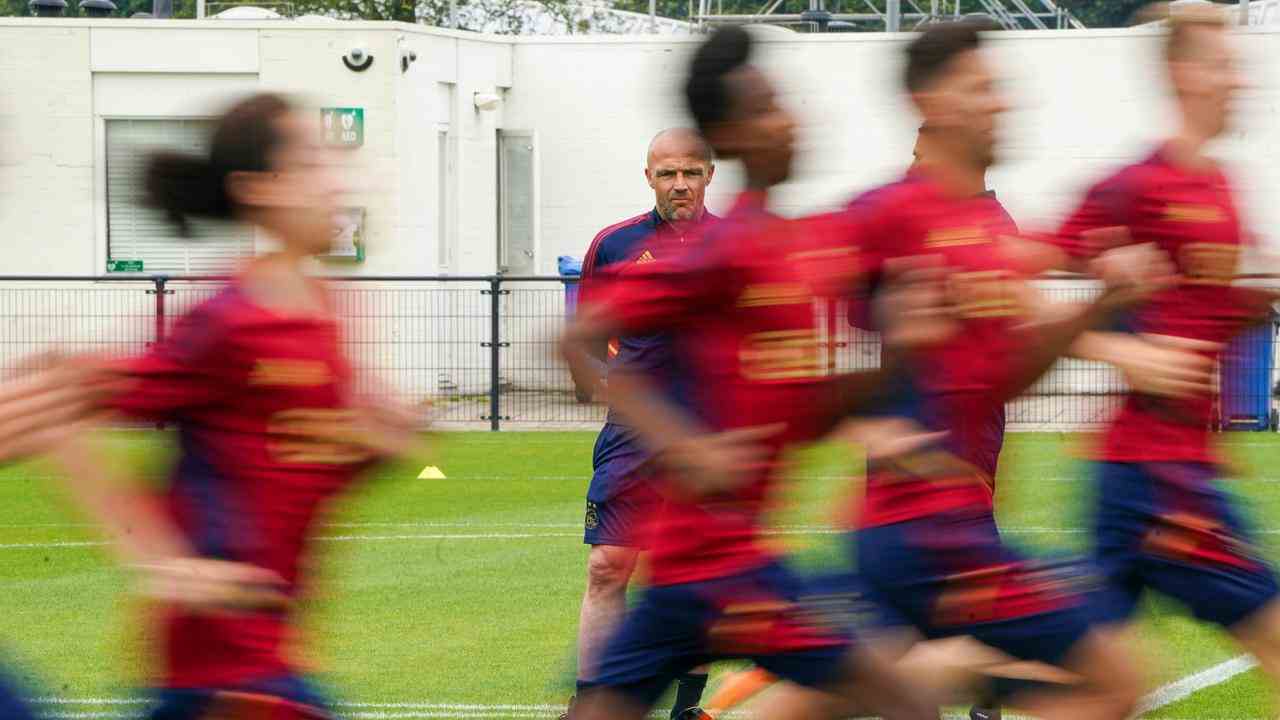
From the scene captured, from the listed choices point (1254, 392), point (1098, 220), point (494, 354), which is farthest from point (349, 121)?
point (1098, 220)

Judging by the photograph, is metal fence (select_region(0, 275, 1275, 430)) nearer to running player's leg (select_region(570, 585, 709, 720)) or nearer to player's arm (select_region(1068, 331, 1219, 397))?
player's arm (select_region(1068, 331, 1219, 397))

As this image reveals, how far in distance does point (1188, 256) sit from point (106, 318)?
18542mm

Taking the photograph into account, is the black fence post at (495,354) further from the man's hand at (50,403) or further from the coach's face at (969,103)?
the man's hand at (50,403)

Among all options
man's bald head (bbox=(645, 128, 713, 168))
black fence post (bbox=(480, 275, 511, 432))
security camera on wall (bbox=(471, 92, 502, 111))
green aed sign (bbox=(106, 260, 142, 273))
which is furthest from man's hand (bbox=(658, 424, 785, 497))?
security camera on wall (bbox=(471, 92, 502, 111))

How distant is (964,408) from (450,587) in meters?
6.64

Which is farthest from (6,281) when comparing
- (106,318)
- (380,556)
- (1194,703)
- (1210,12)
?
(1210,12)

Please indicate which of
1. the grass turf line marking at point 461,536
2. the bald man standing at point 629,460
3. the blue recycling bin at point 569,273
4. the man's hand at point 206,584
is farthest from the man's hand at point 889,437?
the blue recycling bin at point 569,273

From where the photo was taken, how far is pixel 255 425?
4.22 metres

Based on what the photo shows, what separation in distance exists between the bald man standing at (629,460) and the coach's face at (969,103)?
84.3 inches

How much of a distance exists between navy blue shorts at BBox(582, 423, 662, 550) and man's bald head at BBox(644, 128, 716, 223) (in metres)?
0.83

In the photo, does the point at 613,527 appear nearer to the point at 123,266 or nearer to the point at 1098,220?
the point at 1098,220

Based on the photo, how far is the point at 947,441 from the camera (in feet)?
→ 16.6

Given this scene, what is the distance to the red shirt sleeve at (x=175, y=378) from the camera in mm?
4207

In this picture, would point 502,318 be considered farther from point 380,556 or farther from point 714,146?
point 714,146
